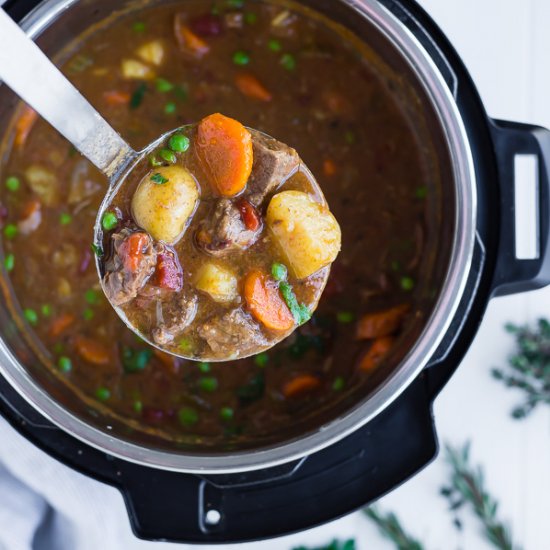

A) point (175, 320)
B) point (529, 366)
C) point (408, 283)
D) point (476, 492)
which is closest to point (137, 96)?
point (175, 320)

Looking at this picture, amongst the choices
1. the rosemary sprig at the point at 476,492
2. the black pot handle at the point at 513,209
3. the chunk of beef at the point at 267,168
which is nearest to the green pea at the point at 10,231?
the chunk of beef at the point at 267,168

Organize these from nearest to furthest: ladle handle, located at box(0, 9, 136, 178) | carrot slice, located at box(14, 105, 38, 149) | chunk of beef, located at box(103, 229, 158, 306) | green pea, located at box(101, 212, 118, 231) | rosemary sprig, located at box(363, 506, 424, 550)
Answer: ladle handle, located at box(0, 9, 136, 178), chunk of beef, located at box(103, 229, 158, 306), green pea, located at box(101, 212, 118, 231), carrot slice, located at box(14, 105, 38, 149), rosemary sprig, located at box(363, 506, 424, 550)

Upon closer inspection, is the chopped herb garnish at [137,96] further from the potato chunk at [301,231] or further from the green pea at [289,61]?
the potato chunk at [301,231]

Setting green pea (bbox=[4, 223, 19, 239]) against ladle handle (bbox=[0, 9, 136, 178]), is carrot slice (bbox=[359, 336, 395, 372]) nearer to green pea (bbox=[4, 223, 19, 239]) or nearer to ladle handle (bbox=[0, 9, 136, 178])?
ladle handle (bbox=[0, 9, 136, 178])

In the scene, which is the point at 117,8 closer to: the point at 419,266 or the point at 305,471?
the point at 419,266

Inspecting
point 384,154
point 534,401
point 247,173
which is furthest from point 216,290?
point 534,401

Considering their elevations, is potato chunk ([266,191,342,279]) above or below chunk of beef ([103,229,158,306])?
below

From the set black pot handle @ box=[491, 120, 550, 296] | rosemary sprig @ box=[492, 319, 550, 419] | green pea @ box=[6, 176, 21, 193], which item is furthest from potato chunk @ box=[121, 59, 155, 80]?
rosemary sprig @ box=[492, 319, 550, 419]
